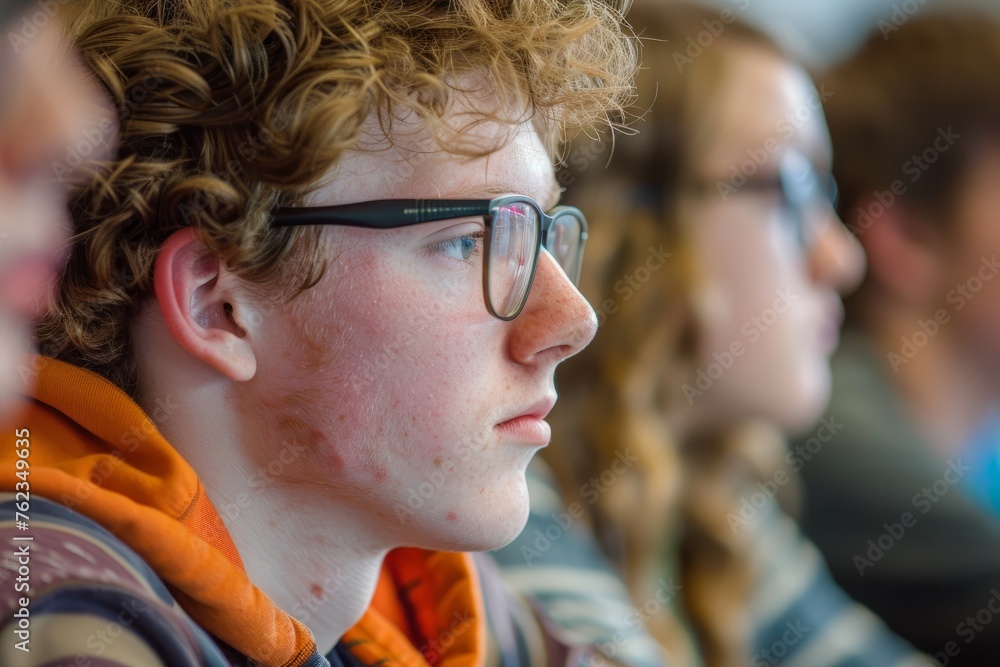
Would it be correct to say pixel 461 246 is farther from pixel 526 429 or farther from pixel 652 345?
pixel 652 345

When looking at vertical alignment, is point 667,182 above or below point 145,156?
below

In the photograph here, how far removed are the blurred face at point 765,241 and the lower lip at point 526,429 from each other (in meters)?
0.93

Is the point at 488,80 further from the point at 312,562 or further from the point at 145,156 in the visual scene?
the point at 312,562

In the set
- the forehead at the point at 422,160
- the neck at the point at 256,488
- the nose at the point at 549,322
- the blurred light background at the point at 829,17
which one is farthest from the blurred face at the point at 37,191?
the blurred light background at the point at 829,17

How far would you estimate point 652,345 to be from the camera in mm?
1896

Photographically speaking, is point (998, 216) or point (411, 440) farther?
point (998, 216)

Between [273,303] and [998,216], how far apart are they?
1700 mm

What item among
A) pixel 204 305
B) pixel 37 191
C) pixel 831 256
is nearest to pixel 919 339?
pixel 831 256

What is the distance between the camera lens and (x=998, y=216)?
2.06 meters

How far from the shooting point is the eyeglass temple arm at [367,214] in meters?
0.91

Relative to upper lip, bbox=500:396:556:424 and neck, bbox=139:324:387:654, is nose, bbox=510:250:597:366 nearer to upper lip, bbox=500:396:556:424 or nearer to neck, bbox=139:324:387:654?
upper lip, bbox=500:396:556:424

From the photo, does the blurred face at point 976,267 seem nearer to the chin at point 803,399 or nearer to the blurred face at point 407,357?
the chin at point 803,399

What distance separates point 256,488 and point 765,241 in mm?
1175

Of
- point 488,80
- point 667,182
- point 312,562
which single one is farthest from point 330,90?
point 667,182
